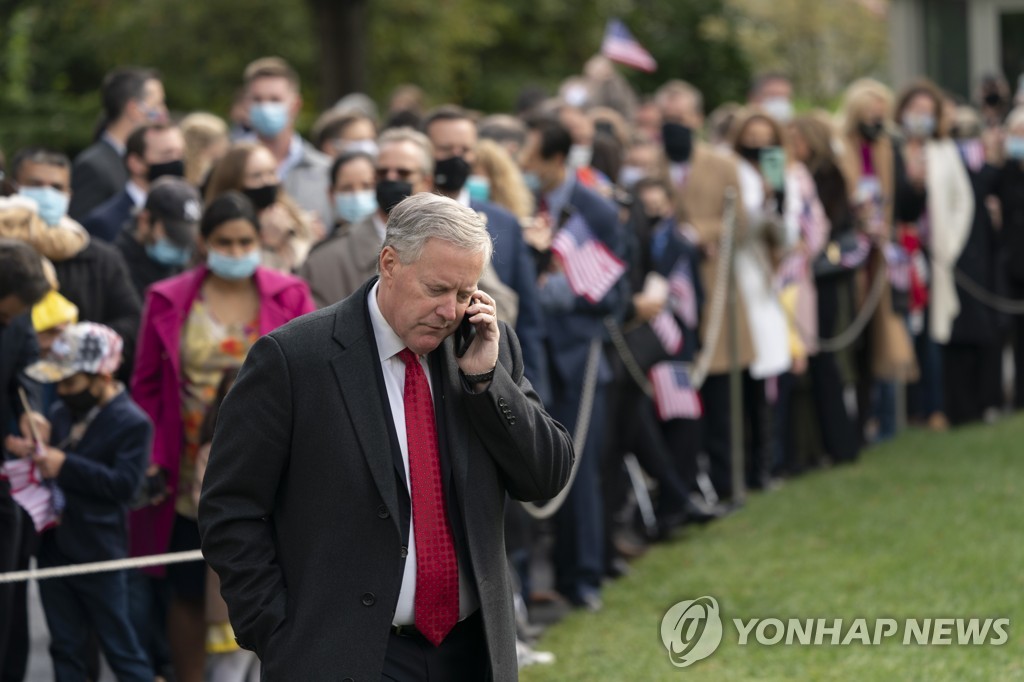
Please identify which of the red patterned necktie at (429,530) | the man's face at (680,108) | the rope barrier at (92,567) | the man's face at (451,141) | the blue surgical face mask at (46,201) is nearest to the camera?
the red patterned necktie at (429,530)

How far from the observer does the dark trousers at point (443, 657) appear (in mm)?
4414

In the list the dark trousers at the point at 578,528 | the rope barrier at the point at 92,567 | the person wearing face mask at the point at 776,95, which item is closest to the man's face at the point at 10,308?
the rope barrier at the point at 92,567

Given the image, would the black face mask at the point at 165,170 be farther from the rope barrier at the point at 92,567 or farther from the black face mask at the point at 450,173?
the rope barrier at the point at 92,567

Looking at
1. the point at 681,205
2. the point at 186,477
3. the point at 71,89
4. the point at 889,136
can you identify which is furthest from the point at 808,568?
the point at 71,89

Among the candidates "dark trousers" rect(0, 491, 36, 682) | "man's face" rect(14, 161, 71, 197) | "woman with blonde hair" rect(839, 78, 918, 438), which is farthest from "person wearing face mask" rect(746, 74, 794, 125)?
"dark trousers" rect(0, 491, 36, 682)

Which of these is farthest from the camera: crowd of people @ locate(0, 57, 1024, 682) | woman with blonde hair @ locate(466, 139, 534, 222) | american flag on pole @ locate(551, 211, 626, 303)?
american flag on pole @ locate(551, 211, 626, 303)

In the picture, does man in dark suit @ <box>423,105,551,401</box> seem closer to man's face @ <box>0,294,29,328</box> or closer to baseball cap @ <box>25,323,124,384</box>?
baseball cap @ <box>25,323,124,384</box>

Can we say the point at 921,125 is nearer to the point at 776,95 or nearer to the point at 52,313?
the point at 776,95

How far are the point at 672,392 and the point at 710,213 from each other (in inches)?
60.0

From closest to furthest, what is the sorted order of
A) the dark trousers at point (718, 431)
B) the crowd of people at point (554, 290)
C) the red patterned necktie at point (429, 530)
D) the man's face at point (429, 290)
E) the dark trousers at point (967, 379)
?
the man's face at point (429, 290) → the red patterned necktie at point (429, 530) → the crowd of people at point (554, 290) → the dark trousers at point (718, 431) → the dark trousers at point (967, 379)

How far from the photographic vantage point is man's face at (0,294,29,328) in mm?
6250

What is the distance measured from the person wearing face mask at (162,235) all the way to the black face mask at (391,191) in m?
0.91

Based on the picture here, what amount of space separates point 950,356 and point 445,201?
10644 mm

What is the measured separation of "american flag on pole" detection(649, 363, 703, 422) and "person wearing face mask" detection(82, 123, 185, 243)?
3417 millimetres
